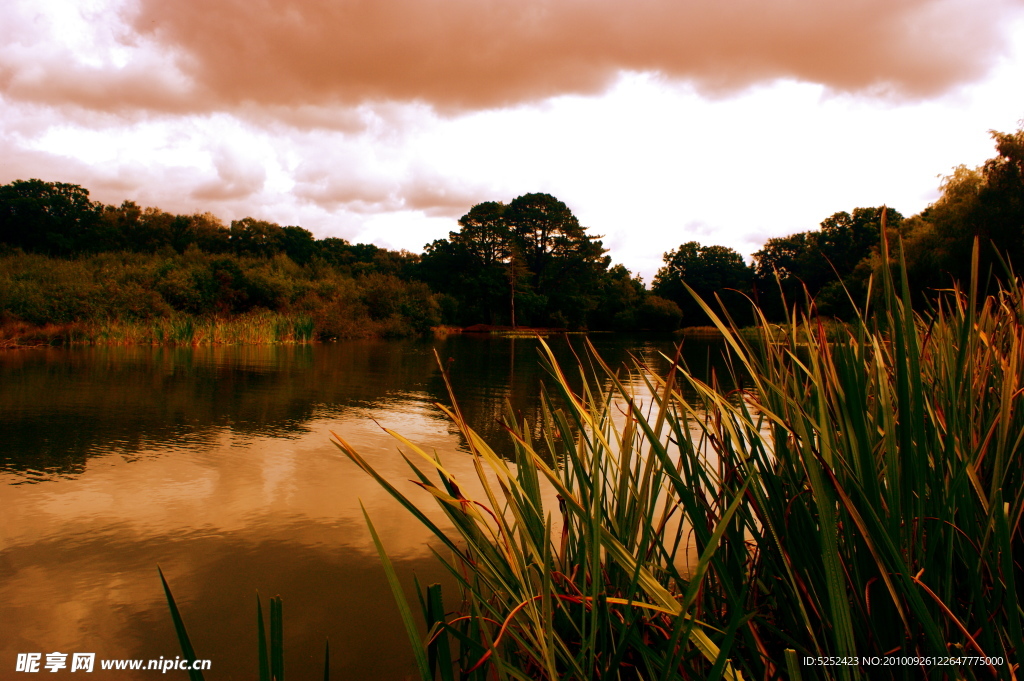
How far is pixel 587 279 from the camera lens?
39719mm

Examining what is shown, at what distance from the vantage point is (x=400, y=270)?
44969 mm

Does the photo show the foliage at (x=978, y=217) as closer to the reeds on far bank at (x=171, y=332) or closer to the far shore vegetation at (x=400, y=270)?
the far shore vegetation at (x=400, y=270)

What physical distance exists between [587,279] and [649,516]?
130 ft

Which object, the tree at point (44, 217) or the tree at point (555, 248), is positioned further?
the tree at point (555, 248)

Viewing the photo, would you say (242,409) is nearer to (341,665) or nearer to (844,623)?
(341,665)

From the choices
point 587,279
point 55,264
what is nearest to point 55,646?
point 55,264

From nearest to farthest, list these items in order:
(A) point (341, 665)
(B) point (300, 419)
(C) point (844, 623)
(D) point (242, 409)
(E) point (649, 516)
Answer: (C) point (844, 623) < (E) point (649, 516) < (A) point (341, 665) < (B) point (300, 419) < (D) point (242, 409)

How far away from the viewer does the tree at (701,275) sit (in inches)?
1745

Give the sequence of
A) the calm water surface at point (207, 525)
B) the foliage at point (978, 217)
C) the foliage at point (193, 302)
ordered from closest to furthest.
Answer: the calm water surface at point (207, 525), the foliage at point (193, 302), the foliage at point (978, 217)

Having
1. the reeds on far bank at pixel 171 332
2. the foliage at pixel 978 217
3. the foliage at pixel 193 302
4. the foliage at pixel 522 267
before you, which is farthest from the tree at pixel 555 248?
the reeds on far bank at pixel 171 332

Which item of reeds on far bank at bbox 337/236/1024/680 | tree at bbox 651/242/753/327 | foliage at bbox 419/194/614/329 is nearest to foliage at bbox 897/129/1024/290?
reeds on far bank at bbox 337/236/1024/680

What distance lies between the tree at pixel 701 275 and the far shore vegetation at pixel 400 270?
0.18 metres

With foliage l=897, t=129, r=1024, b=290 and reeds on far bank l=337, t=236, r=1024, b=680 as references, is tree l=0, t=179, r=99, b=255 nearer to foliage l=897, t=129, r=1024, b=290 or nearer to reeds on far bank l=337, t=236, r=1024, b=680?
reeds on far bank l=337, t=236, r=1024, b=680

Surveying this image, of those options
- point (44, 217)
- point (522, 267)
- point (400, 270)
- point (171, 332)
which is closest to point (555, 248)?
point (522, 267)
